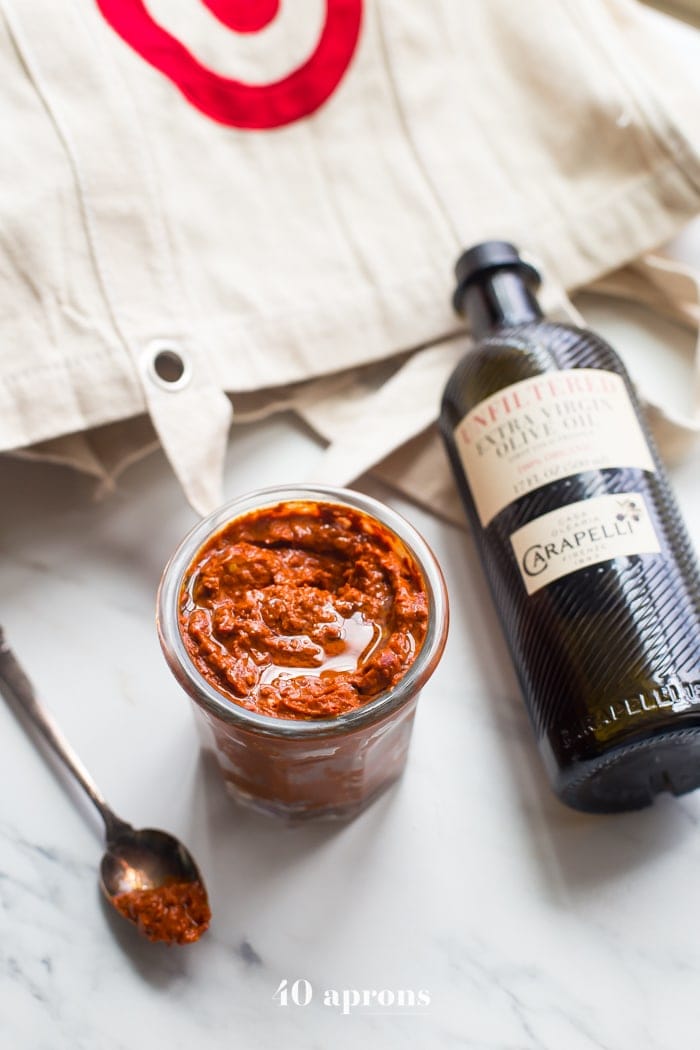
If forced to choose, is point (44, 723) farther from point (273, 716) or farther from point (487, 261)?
point (487, 261)

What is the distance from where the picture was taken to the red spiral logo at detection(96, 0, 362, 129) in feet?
2.91

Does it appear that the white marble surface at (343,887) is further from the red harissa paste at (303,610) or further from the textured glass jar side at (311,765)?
the red harissa paste at (303,610)

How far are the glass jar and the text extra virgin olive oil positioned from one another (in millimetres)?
99

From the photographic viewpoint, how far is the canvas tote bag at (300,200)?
2.75 ft

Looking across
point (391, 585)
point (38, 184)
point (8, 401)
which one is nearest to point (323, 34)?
point (38, 184)

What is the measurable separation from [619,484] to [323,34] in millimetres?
535

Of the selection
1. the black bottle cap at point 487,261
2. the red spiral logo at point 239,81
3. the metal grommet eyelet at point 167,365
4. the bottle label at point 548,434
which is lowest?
the bottle label at point 548,434

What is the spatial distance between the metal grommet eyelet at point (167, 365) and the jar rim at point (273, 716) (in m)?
0.18

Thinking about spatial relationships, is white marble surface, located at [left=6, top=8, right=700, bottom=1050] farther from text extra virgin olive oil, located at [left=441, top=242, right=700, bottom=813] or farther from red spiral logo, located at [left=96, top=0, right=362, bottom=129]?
red spiral logo, located at [left=96, top=0, right=362, bottom=129]

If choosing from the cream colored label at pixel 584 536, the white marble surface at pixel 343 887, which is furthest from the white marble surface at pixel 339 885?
the cream colored label at pixel 584 536

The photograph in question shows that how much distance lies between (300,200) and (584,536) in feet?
1.46

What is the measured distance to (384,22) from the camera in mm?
968

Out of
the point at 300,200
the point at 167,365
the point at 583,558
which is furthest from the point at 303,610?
the point at 300,200

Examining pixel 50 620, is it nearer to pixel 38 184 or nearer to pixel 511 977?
pixel 38 184
